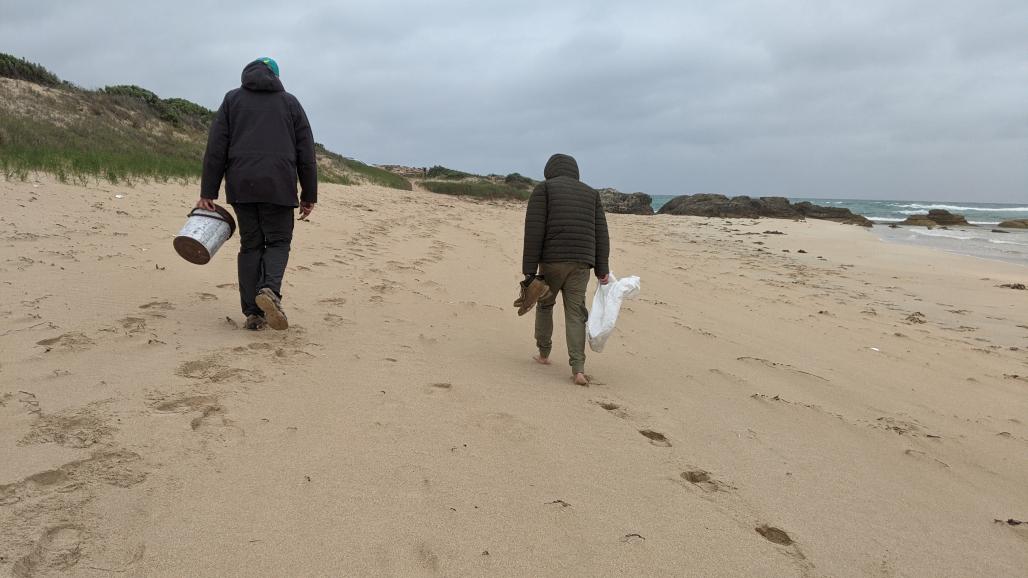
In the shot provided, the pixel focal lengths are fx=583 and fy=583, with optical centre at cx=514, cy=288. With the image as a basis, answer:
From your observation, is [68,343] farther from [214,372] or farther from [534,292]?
[534,292]

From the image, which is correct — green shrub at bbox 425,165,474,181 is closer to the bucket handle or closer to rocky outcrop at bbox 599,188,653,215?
rocky outcrop at bbox 599,188,653,215

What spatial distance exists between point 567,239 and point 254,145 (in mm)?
2220

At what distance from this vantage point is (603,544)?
2.03 metres

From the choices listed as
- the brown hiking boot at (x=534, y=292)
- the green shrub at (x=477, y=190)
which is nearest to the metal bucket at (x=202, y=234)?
the brown hiking boot at (x=534, y=292)

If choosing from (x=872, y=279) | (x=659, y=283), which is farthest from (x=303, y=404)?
(x=872, y=279)

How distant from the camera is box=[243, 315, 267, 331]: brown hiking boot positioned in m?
4.02

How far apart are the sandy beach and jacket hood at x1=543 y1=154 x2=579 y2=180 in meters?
1.43

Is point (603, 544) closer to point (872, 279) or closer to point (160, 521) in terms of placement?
point (160, 521)

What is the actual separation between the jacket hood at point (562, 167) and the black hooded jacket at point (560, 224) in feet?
0.10

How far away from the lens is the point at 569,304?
4.27m

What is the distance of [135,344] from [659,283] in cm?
709

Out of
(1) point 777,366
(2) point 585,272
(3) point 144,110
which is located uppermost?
(3) point 144,110

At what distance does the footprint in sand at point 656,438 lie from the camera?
298 centimetres

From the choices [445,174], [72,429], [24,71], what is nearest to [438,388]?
[72,429]
